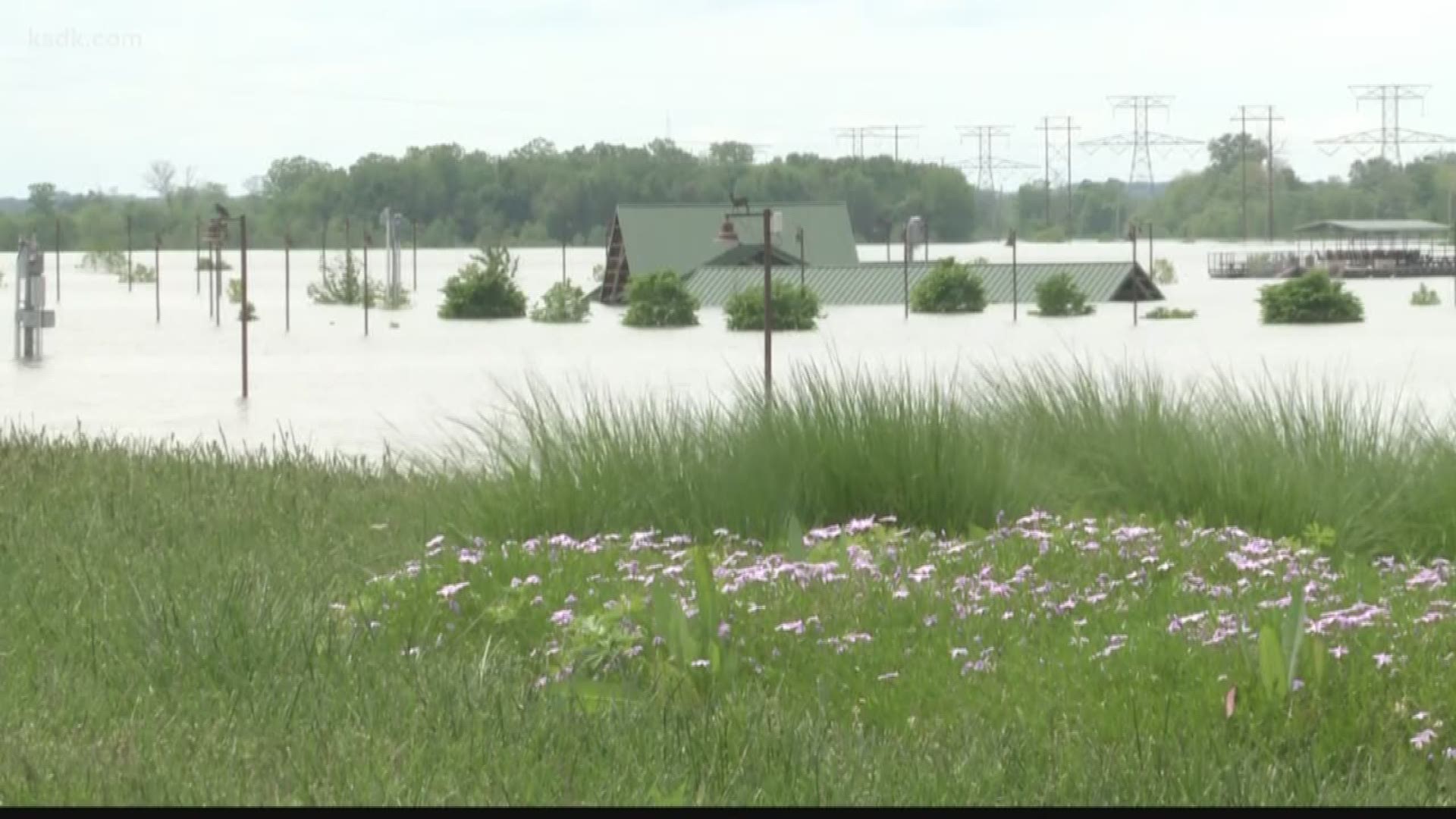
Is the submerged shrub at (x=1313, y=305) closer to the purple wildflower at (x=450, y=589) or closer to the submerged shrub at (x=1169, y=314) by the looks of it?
the submerged shrub at (x=1169, y=314)

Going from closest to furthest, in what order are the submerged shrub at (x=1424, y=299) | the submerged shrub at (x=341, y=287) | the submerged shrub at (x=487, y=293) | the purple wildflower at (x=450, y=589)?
1. the purple wildflower at (x=450, y=589)
2. the submerged shrub at (x=487, y=293)
3. the submerged shrub at (x=1424, y=299)
4. the submerged shrub at (x=341, y=287)

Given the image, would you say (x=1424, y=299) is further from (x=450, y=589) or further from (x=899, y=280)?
(x=450, y=589)

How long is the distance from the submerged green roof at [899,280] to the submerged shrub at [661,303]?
15.8ft

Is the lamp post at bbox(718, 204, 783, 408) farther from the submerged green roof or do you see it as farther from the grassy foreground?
the submerged green roof

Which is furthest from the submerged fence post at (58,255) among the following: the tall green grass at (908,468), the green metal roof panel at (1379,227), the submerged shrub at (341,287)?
the green metal roof panel at (1379,227)

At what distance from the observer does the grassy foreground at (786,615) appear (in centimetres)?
464

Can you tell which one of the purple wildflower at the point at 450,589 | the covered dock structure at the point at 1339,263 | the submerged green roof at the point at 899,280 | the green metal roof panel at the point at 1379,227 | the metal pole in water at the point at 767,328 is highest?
the green metal roof panel at the point at 1379,227

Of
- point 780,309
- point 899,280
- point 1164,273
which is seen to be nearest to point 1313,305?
point 899,280

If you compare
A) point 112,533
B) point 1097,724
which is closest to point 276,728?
point 1097,724

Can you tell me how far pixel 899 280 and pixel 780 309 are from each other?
35.8 feet

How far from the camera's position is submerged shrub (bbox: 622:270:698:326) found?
36.8m

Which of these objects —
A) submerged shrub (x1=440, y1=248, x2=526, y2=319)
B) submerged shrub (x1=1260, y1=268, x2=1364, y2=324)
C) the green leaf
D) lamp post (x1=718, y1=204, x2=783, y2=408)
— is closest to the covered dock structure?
submerged shrub (x1=1260, y1=268, x2=1364, y2=324)

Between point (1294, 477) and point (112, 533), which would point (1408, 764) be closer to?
point (1294, 477)

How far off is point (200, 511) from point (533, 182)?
7190 cm
